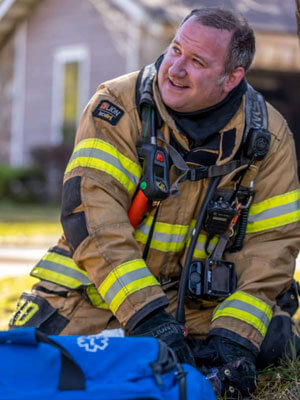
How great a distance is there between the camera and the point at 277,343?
334cm

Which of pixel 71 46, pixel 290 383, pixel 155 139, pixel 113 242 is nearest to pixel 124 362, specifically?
pixel 113 242

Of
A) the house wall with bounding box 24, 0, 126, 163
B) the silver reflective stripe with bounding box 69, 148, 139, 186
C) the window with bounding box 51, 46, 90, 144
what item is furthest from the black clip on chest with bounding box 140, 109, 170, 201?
the window with bounding box 51, 46, 90, 144

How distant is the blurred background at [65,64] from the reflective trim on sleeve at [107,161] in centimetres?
820

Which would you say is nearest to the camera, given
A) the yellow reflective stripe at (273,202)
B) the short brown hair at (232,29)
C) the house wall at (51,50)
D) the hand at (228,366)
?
the hand at (228,366)

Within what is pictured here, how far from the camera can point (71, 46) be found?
15.6 m

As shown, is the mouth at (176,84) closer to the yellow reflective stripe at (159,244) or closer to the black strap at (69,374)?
the yellow reflective stripe at (159,244)

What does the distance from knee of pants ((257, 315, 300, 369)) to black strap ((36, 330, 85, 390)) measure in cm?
131

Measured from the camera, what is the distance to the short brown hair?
129 inches

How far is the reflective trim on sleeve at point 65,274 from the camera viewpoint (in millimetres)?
3395

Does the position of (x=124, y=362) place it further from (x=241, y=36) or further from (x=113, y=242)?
(x=241, y=36)

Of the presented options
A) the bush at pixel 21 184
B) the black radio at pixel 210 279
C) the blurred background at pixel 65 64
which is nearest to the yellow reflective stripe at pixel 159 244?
the black radio at pixel 210 279

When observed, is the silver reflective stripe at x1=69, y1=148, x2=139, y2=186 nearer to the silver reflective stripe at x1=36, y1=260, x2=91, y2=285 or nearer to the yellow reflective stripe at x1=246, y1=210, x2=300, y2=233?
the silver reflective stripe at x1=36, y1=260, x2=91, y2=285

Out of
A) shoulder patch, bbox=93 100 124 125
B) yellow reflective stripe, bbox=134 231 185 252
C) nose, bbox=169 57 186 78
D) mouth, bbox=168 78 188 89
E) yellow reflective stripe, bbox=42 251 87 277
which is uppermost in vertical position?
nose, bbox=169 57 186 78

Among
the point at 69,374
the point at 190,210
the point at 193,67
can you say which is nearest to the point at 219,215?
the point at 190,210
